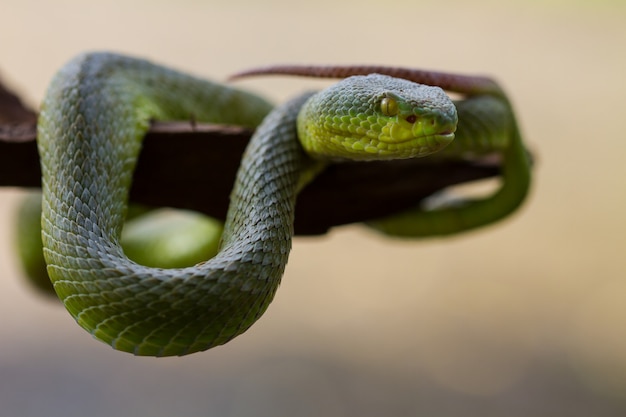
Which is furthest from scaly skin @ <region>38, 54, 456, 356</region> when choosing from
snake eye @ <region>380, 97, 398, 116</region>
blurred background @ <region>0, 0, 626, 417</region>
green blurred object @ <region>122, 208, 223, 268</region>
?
blurred background @ <region>0, 0, 626, 417</region>

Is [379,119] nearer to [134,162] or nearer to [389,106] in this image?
[389,106]

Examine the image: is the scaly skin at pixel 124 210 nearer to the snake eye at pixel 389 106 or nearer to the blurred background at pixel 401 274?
the snake eye at pixel 389 106

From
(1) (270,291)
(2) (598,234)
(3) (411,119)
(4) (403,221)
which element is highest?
(3) (411,119)

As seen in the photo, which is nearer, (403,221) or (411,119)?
(411,119)

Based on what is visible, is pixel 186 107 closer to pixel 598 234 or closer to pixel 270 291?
pixel 270 291

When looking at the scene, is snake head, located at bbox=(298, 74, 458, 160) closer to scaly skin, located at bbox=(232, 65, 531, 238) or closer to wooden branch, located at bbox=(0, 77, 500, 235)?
scaly skin, located at bbox=(232, 65, 531, 238)

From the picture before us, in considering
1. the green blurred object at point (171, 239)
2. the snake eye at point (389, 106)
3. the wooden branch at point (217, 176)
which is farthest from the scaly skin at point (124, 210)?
the green blurred object at point (171, 239)

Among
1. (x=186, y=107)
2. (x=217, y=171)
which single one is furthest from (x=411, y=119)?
(x=186, y=107)
